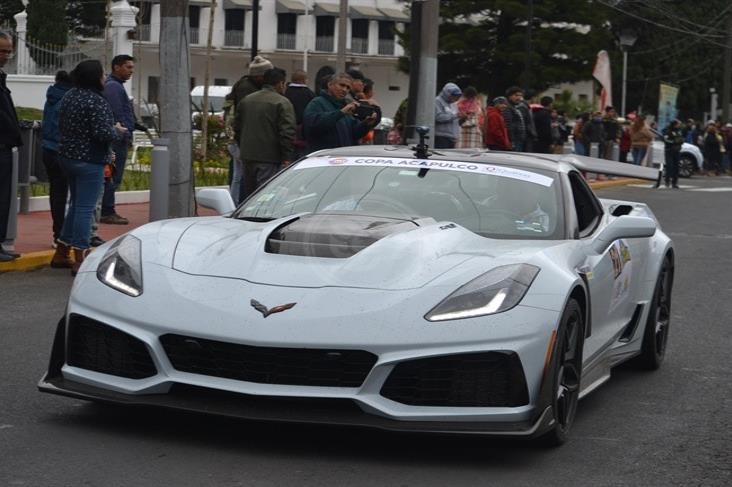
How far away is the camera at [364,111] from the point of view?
13875mm

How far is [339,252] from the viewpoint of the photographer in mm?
5840

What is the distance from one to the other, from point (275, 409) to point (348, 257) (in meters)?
0.76

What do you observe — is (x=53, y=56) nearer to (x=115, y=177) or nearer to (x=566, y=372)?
(x=115, y=177)

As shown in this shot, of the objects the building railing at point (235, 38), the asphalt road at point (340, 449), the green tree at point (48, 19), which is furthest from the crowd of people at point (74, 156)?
the building railing at point (235, 38)

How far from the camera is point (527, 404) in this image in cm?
539

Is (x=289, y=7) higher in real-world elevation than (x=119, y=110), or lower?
higher

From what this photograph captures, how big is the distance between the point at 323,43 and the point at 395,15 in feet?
15.2

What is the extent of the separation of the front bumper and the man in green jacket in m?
7.92

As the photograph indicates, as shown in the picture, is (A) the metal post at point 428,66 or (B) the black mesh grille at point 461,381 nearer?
(B) the black mesh grille at point 461,381

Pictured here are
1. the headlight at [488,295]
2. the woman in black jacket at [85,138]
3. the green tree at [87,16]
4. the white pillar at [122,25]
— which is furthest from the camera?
the green tree at [87,16]

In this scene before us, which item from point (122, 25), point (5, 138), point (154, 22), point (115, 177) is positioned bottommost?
point (115, 177)

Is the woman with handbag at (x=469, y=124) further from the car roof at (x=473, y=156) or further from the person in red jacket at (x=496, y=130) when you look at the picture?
the car roof at (x=473, y=156)

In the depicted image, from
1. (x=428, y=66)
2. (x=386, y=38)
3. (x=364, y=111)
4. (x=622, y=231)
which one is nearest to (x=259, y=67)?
(x=364, y=111)

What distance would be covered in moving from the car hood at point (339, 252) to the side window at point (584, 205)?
34.8 inches
